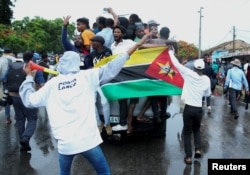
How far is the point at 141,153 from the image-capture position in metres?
6.89

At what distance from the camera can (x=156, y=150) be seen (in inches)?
280

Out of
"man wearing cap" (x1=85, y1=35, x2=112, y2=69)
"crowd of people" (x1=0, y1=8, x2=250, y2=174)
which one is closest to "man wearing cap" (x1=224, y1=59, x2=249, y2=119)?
"crowd of people" (x1=0, y1=8, x2=250, y2=174)

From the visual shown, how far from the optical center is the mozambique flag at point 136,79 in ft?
22.9

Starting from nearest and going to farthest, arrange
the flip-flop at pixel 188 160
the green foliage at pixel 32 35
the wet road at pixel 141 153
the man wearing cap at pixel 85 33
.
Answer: the wet road at pixel 141 153
the flip-flop at pixel 188 160
the man wearing cap at pixel 85 33
the green foliage at pixel 32 35

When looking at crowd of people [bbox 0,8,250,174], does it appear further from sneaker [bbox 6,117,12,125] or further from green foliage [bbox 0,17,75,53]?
green foliage [bbox 0,17,75,53]

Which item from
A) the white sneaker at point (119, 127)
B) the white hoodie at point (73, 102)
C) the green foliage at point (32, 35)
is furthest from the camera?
the green foliage at point (32, 35)

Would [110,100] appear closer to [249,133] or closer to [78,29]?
[78,29]

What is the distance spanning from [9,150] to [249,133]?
5606 millimetres

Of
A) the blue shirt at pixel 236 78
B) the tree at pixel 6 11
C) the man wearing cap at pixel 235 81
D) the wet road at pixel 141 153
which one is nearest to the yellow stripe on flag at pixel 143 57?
the wet road at pixel 141 153

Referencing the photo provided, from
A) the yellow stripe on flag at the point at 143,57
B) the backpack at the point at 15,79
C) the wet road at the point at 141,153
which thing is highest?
the yellow stripe on flag at the point at 143,57

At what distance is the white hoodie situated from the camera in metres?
3.75

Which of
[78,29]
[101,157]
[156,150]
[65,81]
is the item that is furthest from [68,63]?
[78,29]

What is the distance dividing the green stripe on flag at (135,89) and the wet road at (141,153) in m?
1.09

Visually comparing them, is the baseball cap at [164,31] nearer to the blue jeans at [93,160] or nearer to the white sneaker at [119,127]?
the white sneaker at [119,127]
